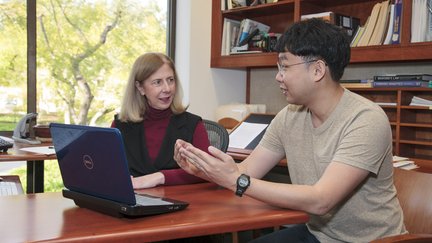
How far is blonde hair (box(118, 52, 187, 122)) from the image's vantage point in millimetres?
1955

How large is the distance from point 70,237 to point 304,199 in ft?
1.96

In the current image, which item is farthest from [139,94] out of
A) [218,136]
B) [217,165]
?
[217,165]

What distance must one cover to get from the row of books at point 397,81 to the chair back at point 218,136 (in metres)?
1.21

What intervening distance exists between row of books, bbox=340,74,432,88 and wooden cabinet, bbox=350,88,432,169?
0.09 feet

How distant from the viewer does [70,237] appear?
0.92m

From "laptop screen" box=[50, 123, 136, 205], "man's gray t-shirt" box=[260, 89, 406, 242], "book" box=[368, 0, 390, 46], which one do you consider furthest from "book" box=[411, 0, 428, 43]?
"laptop screen" box=[50, 123, 136, 205]

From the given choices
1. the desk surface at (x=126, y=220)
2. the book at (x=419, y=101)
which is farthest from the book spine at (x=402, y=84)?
the desk surface at (x=126, y=220)

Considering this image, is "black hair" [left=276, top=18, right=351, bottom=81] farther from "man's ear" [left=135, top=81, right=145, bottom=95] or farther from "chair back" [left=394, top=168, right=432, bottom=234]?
"man's ear" [left=135, top=81, right=145, bottom=95]

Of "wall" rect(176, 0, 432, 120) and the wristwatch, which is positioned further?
"wall" rect(176, 0, 432, 120)

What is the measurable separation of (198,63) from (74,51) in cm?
97

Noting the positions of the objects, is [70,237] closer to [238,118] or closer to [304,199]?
[304,199]

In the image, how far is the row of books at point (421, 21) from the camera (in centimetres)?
244

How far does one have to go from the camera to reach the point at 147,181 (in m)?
1.45

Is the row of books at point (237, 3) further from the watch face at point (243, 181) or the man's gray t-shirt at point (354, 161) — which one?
the watch face at point (243, 181)
